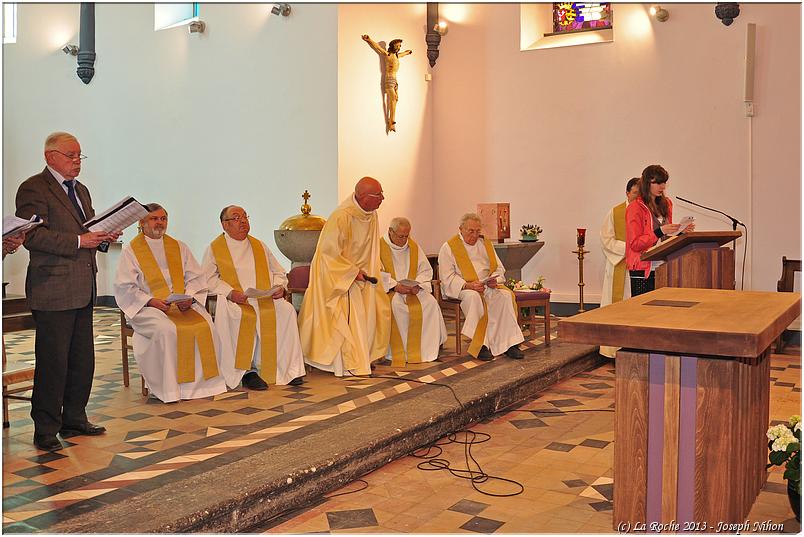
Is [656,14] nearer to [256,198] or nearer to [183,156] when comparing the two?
[256,198]

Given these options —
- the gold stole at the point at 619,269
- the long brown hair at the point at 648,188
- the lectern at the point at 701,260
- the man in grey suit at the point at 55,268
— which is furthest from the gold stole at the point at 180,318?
the gold stole at the point at 619,269

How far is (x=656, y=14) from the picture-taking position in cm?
936

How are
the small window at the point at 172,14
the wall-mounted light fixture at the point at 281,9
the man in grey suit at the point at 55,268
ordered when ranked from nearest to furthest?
the man in grey suit at the point at 55,268
the wall-mounted light fixture at the point at 281,9
the small window at the point at 172,14

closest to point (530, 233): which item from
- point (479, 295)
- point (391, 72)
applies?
point (391, 72)

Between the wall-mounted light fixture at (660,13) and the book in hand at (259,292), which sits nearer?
the book in hand at (259,292)

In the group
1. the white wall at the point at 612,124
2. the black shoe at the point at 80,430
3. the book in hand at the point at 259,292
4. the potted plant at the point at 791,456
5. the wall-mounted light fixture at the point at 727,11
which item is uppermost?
the wall-mounted light fixture at the point at 727,11

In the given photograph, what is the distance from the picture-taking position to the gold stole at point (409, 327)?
691 cm

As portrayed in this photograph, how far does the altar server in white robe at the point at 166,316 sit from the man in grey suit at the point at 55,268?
1028mm

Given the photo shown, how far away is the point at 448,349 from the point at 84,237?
13.4 feet

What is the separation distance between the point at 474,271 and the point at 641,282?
1.48 meters

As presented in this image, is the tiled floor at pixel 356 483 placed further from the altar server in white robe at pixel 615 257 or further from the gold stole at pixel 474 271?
the altar server in white robe at pixel 615 257

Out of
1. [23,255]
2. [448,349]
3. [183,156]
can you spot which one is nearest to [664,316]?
[448,349]

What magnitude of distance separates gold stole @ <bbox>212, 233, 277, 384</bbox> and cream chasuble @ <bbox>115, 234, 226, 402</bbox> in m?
0.23

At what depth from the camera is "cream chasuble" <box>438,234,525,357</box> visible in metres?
7.04
